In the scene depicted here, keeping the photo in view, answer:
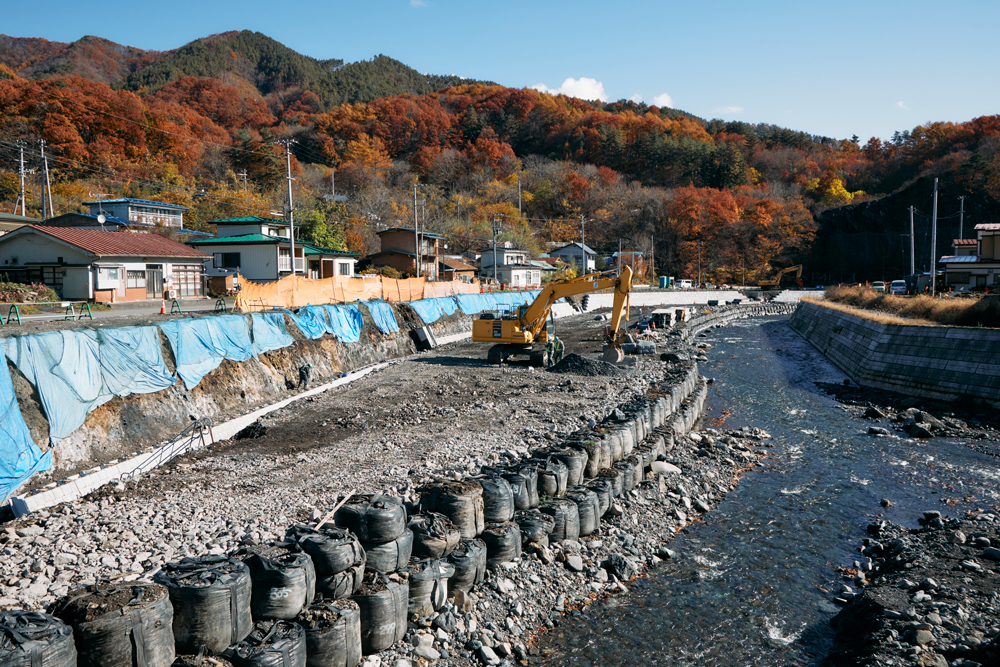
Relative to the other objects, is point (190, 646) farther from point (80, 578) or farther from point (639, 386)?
point (639, 386)

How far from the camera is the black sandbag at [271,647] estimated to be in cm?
593

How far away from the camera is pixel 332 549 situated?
7.14m

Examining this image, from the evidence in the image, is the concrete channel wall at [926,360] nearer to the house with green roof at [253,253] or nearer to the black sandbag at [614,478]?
the black sandbag at [614,478]

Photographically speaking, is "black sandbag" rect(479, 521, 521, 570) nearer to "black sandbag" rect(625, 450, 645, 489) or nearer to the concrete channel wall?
"black sandbag" rect(625, 450, 645, 489)

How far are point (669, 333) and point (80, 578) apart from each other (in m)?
35.2

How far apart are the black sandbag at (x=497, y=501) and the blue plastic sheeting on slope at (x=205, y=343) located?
9.88 metres

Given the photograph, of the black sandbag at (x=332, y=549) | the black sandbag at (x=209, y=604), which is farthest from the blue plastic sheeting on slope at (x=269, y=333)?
the black sandbag at (x=209, y=604)

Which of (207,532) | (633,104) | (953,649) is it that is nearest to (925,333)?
(953,649)

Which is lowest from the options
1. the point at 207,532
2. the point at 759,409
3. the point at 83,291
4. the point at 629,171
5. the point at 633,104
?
the point at 759,409

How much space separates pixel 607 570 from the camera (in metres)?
9.84

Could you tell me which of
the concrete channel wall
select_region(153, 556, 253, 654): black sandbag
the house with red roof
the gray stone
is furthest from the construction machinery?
select_region(153, 556, 253, 654): black sandbag

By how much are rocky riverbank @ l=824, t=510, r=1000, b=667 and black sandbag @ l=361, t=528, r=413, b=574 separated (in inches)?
222

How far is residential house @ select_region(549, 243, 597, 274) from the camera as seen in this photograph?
259 ft

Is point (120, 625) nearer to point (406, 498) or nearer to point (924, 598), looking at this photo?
point (406, 498)
